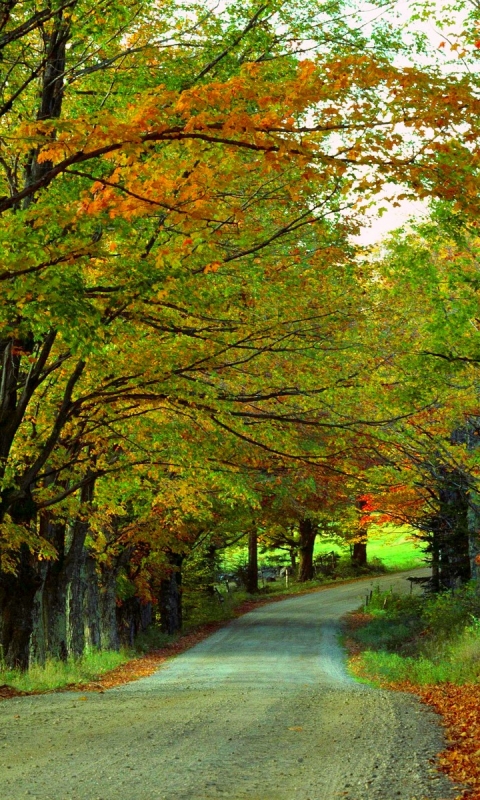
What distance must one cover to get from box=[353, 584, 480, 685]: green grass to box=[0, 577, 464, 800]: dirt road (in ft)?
5.14

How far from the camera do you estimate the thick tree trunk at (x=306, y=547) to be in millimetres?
51125

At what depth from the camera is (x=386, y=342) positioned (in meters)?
18.4

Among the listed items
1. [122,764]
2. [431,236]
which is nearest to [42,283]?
[122,764]

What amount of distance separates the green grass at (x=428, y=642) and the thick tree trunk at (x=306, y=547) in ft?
64.9

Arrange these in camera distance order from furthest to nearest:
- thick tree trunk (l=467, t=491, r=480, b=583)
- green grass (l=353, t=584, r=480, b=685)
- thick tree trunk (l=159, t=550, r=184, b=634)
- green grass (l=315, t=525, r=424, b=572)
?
green grass (l=315, t=525, r=424, b=572), thick tree trunk (l=159, t=550, r=184, b=634), thick tree trunk (l=467, t=491, r=480, b=583), green grass (l=353, t=584, r=480, b=685)

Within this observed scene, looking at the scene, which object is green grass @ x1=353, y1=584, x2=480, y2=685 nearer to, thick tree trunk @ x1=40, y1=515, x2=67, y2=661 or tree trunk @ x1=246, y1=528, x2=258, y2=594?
thick tree trunk @ x1=40, y1=515, x2=67, y2=661

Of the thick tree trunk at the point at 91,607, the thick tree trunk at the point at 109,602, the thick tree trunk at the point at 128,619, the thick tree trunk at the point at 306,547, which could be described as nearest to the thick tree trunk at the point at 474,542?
the thick tree trunk at the point at 91,607

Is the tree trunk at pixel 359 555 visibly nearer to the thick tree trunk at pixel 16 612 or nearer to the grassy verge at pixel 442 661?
the grassy verge at pixel 442 661

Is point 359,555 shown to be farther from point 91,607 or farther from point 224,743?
point 224,743

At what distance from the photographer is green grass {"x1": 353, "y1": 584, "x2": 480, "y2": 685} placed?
15633 millimetres

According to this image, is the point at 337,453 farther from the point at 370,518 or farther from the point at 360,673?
the point at 370,518

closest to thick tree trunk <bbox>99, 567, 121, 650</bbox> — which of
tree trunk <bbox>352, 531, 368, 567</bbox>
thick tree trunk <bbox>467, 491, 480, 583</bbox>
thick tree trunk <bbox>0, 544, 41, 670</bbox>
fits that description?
thick tree trunk <bbox>0, 544, 41, 670</bbox>

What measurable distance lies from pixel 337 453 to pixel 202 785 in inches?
324

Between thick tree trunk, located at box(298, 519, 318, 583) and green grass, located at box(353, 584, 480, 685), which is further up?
thick tree trunk, located at box(298, 519, 318, 583)
